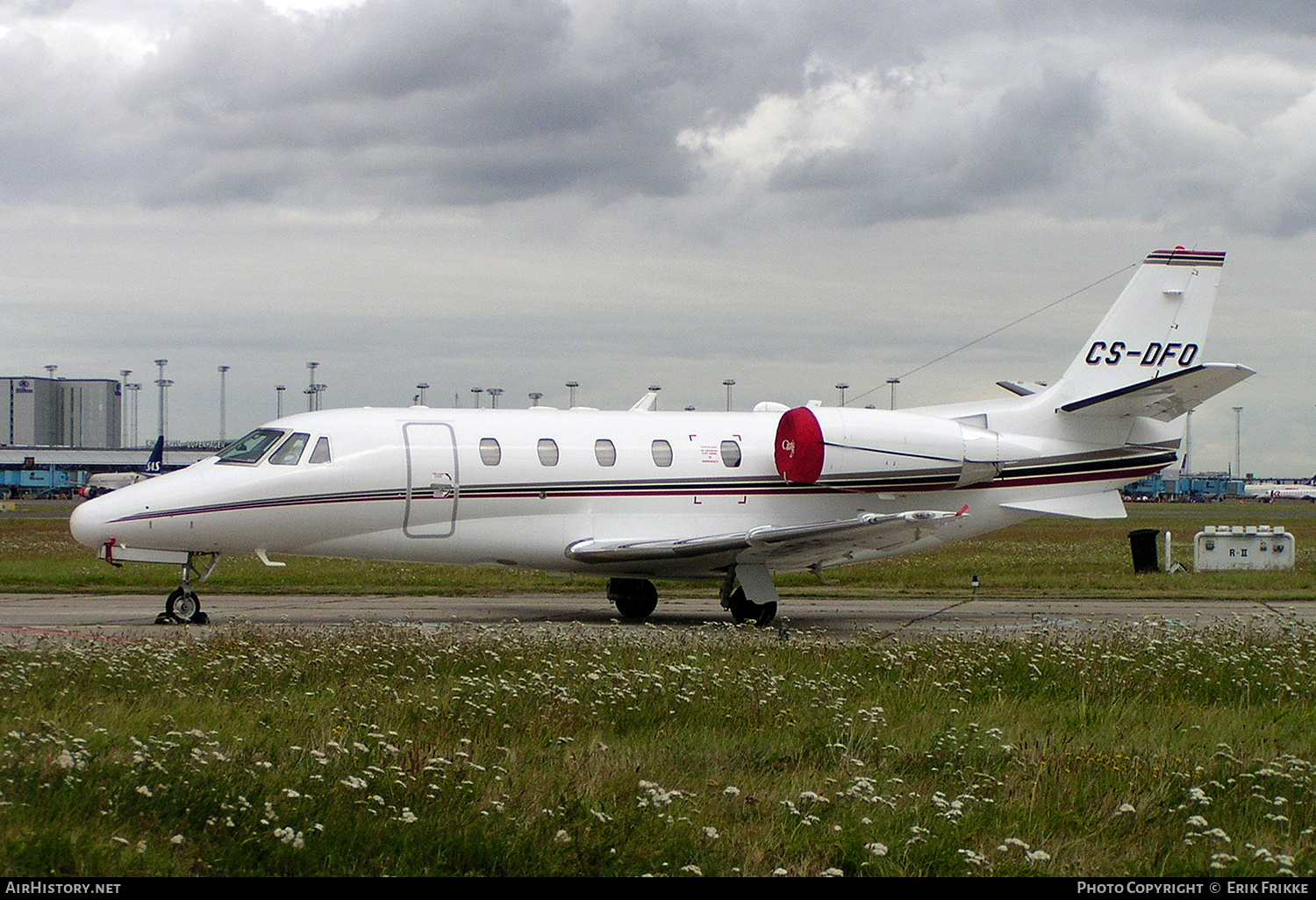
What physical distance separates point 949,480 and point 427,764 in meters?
14.5

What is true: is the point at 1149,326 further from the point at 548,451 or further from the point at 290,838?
the point at 290,838

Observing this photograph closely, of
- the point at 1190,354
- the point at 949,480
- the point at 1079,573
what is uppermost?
the point at 1190,354

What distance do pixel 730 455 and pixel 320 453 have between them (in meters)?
6.13

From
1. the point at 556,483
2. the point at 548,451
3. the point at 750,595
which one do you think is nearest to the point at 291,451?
the point at 548,451

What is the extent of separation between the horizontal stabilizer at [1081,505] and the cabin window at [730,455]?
4.47 meters

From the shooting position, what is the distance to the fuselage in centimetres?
1812

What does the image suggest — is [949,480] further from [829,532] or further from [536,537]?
[536,537]

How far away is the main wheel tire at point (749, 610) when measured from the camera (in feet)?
63.1

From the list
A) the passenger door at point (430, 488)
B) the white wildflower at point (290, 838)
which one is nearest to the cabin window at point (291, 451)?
the passenger door at point (430, 488)

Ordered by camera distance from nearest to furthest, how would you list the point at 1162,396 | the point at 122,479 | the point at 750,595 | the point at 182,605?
the point at 182,605, the point at 750,595, the point at 1162,396, the point at 122,479

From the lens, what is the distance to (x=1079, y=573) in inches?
1170

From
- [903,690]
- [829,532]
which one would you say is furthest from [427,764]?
[829,532]

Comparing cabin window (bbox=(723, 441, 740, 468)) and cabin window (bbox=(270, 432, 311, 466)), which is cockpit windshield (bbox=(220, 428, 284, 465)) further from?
cabin window (bbox=(723, 441, 740, 468))

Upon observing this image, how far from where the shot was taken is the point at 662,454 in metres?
20.0
